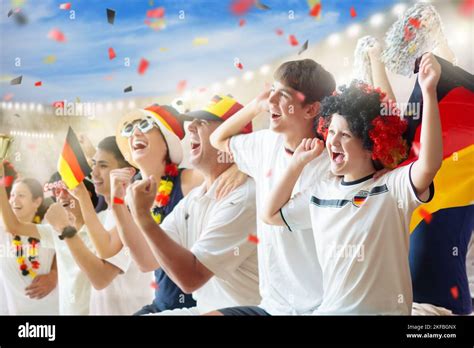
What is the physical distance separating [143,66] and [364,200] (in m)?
1.24

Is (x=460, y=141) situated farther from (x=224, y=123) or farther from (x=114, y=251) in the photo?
(x=114, y=251)

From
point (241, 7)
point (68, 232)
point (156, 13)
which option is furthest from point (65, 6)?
point (68, 232)

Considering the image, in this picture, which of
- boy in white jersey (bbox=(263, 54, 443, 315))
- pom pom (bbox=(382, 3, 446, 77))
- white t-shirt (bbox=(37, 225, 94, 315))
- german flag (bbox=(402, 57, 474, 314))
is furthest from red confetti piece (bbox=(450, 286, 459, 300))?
white t-shirt (bbox=(37, 225, 94, 315))

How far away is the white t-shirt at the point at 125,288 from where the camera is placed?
3584mm

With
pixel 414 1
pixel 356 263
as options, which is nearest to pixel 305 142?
pixel 356 263

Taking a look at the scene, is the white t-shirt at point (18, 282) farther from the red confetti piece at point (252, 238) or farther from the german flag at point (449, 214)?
the german flag at point (449, 214)

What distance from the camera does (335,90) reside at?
134 inches

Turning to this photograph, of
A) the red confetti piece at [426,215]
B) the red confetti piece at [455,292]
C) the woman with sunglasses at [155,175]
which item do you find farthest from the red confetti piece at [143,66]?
the red confetti piece at [455,292]

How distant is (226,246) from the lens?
347 centimetres

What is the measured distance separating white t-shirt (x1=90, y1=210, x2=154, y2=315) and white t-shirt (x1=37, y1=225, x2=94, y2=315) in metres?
0.10

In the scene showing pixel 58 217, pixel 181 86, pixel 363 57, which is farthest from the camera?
pixel 58 217

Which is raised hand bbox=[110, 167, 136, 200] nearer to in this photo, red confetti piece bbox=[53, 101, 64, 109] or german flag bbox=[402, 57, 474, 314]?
red confetti piece bbox=[53, 101, 64, 109]

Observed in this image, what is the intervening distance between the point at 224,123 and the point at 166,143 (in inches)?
11.8

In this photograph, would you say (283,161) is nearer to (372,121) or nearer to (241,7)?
(372,121)
